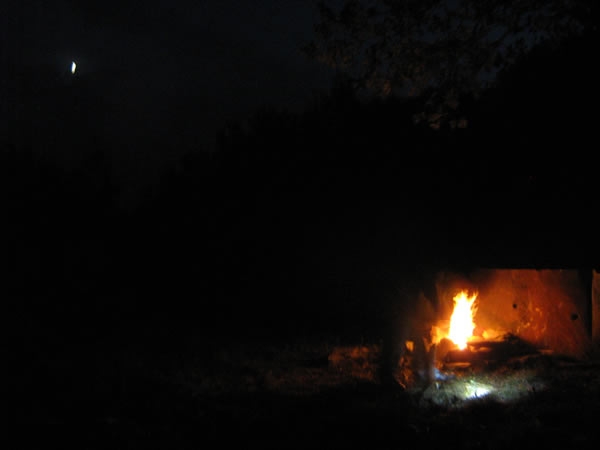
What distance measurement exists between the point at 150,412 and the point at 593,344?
9.45m

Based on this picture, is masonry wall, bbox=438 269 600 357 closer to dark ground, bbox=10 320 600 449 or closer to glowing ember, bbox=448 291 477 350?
glowing ember, bbox=448 291 477 350

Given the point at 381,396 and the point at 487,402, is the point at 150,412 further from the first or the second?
the point at 487,402

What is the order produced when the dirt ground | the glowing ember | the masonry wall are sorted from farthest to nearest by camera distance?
the glowing ember
the masonry wall
the dirt ground

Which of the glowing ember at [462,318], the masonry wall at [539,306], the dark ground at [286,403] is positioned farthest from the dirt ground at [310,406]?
the glowing ember at [462,318]

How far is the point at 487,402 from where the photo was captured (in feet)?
29.9

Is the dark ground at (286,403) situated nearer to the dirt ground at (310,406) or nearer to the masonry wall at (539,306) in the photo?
the dirt ground at (310,406)

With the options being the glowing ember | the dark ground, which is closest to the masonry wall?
the glowing ember

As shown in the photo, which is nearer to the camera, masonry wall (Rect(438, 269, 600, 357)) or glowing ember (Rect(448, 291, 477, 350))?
masonry wall (Rect(438, 269, 600, 357))

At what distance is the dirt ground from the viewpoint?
7395mm

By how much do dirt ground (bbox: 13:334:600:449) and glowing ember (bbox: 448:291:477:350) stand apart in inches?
49.1

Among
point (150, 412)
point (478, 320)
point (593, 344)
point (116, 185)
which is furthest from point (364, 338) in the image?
point (116, 185)

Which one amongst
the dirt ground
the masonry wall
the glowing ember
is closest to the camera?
the dirt ground

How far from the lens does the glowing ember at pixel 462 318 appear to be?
13.3 metres

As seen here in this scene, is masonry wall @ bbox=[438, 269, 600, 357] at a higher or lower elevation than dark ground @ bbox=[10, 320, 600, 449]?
higher
